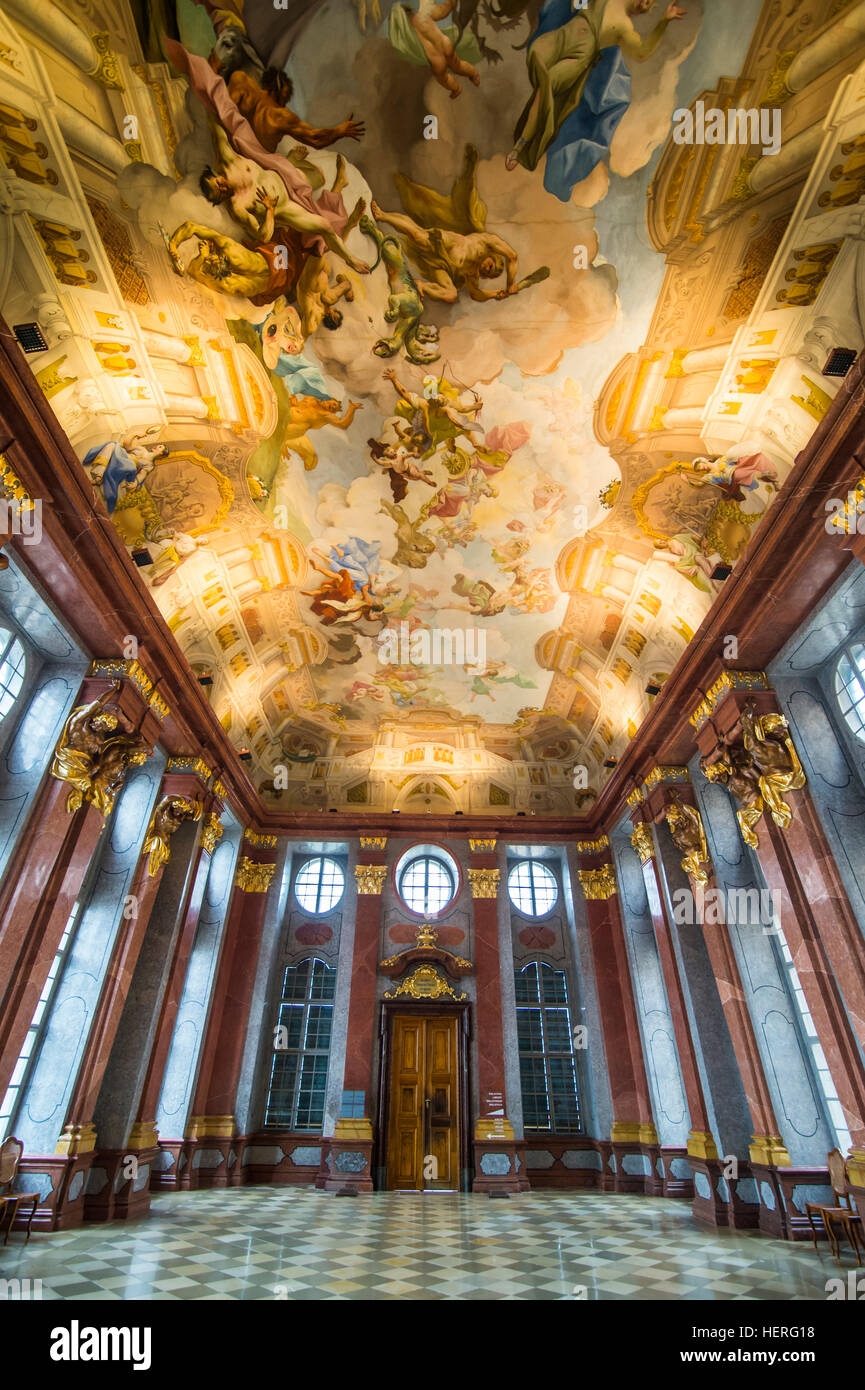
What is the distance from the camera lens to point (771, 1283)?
649cm

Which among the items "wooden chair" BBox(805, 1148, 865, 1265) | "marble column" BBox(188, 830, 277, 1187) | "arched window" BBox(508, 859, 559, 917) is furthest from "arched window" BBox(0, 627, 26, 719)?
"arched window" BBox(508, 859, 559, 917)

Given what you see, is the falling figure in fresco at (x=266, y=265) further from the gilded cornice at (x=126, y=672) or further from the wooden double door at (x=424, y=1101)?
the wooden double door at (x=424, y=1101)

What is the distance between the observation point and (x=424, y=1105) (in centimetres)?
1580

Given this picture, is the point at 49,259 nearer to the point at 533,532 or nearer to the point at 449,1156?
the point at 533,532

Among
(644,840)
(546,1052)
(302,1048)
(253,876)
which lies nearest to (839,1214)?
(644,840)

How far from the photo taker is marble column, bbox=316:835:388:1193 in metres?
14.7

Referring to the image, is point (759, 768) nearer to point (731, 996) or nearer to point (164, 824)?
point (731, 996)

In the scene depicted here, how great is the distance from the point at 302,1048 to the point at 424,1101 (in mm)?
3248

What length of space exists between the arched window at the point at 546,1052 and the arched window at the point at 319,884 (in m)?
5.33

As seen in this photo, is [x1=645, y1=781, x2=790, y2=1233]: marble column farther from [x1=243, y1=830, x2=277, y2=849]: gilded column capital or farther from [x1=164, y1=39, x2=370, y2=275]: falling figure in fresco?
[x1=164, y1=39, x2=370, y2=275]: falling figure in fresco

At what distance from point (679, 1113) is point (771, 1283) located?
29.0 ft

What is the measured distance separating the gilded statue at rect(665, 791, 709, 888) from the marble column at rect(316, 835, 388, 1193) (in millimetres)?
7985

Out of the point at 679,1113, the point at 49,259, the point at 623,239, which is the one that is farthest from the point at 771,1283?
the point at 49,259

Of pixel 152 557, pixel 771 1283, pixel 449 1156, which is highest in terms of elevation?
pixel 152 557
